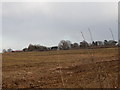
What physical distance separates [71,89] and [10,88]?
4437mm

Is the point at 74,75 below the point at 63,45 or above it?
below

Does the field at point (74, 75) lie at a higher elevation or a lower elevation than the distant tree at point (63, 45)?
lower

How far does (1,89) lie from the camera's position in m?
8.10

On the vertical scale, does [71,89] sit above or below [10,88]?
above

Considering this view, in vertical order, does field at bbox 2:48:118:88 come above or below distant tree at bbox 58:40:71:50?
below

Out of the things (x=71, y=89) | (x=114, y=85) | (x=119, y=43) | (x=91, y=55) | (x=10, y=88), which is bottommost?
(x=10, y=88)

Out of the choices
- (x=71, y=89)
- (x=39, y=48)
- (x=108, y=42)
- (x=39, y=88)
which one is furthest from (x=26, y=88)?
(x=39, y=48)

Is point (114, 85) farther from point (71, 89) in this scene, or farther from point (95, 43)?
point (71, 89)

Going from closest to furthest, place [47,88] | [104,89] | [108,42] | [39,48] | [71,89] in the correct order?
[104,89]
[108,42]
[71,89]
[47,88]
[39,48]

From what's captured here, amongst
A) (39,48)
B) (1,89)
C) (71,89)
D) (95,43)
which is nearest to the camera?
(95,43)

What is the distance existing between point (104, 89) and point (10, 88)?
653 cm

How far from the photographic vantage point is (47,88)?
759cm

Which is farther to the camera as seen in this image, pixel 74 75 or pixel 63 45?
pixel 74 75

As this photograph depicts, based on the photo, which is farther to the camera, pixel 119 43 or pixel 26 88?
pixel 26 88
